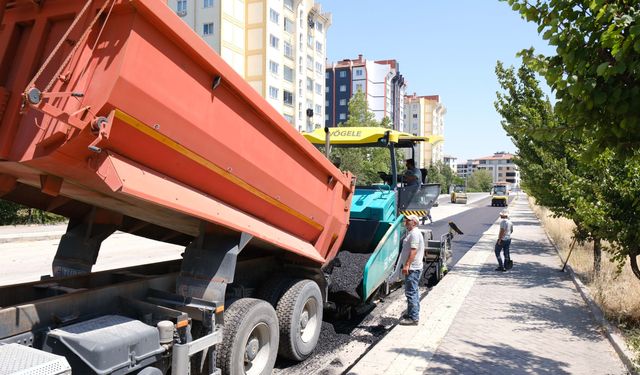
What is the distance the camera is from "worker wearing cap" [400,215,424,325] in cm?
674

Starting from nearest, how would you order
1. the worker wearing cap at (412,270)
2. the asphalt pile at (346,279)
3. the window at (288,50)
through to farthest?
the asphalt pile at (346,279)
the worker wearing cap at (412,270)
the window at (288,50)

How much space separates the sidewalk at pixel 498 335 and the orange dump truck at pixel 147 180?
1.37 metres

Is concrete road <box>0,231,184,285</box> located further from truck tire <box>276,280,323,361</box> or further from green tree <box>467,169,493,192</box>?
green tree <box>467,169,493,192</box>

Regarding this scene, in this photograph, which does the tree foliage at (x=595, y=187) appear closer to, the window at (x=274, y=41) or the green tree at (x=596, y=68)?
the green tree at (x=596, y=68)

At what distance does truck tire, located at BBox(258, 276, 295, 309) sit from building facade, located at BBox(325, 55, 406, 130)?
89.3 metres

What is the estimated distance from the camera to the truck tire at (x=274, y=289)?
5.05 meters

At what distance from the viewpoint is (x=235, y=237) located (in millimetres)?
4148

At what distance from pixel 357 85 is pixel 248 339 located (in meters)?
94.4

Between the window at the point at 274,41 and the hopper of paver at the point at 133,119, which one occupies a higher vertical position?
the window at the point at 274,41

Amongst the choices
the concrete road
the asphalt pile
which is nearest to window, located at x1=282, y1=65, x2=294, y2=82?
the concrete road

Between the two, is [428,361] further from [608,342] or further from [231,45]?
[231,45]

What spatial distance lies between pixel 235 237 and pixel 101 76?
174 cm

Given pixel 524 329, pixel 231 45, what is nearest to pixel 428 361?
pixel 524 329

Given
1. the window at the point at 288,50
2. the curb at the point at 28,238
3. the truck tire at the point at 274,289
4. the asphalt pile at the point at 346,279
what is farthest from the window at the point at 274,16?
the truck tire at the point at 274,289
